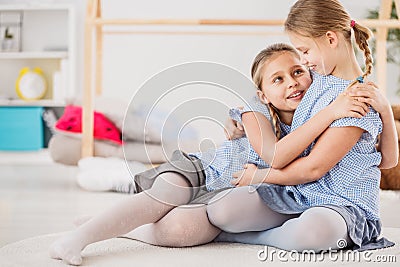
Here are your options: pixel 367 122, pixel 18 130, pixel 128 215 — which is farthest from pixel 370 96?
pixel 18 130

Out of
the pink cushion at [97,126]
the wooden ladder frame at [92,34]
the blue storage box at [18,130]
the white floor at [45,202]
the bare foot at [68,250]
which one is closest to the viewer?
the bare foot at [68,250]

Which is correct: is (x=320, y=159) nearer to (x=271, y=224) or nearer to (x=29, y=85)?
(x=271, y=224)

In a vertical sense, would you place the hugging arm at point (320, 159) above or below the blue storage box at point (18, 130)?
above

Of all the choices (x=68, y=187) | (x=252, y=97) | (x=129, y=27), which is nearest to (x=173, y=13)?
(x=129, y=27)

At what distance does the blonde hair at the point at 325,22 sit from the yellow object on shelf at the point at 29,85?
140 inches

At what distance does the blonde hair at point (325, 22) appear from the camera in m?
1.41

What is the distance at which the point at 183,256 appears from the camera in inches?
54.1

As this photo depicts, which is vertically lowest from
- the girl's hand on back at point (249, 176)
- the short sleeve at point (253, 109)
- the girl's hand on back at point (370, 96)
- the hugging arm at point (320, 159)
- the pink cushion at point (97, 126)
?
the pink cushion at point (97, 126)

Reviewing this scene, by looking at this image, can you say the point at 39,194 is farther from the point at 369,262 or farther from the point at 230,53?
the point at 230,53

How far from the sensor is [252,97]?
1471mm

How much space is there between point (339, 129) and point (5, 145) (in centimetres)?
357

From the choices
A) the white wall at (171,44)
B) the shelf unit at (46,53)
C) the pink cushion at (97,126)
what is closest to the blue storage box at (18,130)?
the shelf unit at (46,53)

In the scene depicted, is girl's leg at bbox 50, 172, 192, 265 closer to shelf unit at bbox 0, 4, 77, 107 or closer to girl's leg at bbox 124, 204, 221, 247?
girl's leg at bbox 124, 204, 221, 247

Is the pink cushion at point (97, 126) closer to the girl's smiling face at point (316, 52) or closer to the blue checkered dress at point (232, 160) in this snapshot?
the blue checkered dress at point (232, 160)
